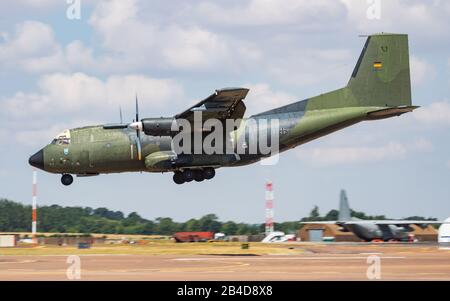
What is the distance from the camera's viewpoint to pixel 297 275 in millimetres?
33281

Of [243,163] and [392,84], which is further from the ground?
[392,84]

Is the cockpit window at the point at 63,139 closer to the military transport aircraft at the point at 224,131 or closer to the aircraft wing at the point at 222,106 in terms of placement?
the military transport aircraft at the point at 224,131

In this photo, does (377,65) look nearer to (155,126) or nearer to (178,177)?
(178,177)

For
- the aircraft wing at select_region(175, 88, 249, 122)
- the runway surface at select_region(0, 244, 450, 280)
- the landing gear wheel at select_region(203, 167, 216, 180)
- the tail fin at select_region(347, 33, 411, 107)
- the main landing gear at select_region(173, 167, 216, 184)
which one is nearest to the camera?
the runway surface at select_region(0, 244, 450, 280)

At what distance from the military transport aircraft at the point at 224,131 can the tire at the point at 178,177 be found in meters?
0.06

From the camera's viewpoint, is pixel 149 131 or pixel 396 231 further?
pixel 396 231

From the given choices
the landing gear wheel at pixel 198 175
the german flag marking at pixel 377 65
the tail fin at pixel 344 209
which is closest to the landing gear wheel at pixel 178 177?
the landing gear wheel at pixel 198 175

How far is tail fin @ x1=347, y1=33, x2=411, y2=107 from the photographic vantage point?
49.2m

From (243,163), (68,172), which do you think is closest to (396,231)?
(243,163)

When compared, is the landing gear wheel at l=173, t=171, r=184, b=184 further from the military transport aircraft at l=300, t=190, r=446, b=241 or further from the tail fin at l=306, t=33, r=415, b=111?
the military transport aircraft at l=300, t=190, r=446, b=241

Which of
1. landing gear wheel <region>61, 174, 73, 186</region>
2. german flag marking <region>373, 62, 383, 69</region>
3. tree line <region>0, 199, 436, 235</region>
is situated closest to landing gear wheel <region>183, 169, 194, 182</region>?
landing gear wheel <region>61, 174, 73, 186</region>
